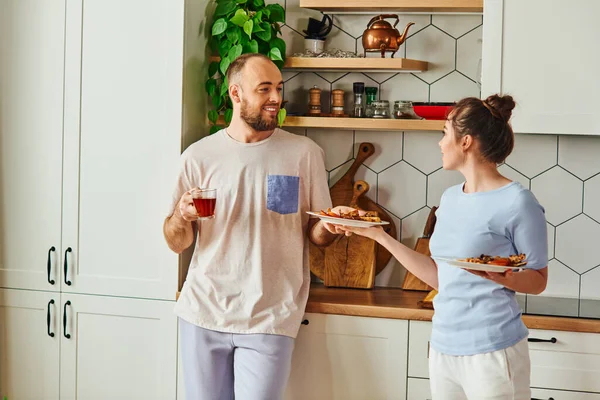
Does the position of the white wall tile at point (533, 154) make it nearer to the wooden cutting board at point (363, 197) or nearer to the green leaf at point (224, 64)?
the wooden cutting board at point (363, 197)

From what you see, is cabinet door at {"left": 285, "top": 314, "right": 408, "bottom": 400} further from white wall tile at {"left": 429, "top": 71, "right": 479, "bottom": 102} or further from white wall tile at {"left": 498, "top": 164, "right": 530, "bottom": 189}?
white wall tile at {"left": 429, "top": 71, "right": 479, "bottom": 102}

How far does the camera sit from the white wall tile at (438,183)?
3.39 meters

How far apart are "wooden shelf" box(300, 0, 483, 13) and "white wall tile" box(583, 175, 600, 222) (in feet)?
Result: 2.75

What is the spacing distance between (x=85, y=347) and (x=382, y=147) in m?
1.48

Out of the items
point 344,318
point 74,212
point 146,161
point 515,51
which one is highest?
point 515,51

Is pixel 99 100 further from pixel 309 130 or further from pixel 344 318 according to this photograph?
pixel 344 318

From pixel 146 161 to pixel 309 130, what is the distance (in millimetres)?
768

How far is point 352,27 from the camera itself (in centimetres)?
341

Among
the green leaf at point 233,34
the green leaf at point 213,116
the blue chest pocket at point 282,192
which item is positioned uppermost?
the green leaf at point 233,34

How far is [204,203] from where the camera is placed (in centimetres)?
260

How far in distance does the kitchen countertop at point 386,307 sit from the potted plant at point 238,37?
73 centimetres

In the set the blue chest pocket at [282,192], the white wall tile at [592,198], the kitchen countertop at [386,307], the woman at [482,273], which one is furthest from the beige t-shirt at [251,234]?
the white wall tile at [592,198]

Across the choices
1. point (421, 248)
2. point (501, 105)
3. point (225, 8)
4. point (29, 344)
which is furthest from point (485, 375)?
point (29, 344)

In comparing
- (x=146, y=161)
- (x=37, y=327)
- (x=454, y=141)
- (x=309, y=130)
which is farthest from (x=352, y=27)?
(x=37, y=327)
